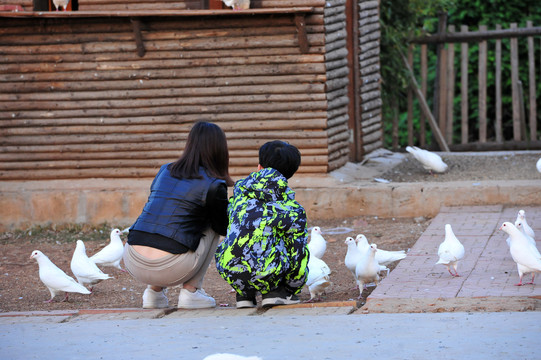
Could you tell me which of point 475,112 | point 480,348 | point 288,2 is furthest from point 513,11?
point 480,348

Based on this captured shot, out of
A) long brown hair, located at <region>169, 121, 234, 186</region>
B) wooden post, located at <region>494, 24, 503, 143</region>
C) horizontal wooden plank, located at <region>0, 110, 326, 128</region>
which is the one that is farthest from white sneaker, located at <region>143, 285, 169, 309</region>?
wooden post, located at <region>494, 24, 503, 143</region>

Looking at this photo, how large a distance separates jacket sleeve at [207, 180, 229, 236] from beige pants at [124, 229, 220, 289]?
11 centimetres

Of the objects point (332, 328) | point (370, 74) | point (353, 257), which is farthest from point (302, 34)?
point (332, 328)

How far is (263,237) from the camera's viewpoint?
17.9 feet

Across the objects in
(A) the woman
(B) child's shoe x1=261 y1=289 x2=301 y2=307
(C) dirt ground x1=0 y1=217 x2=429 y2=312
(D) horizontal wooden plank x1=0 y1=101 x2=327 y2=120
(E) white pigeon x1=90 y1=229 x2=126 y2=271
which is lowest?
(C) dirt ground x1=0 y1=217 x2=429 y2=312

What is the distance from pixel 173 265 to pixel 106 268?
3.60 m

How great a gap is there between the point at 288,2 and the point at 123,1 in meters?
2.33

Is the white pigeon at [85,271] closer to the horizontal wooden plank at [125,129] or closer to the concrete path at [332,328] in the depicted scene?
the concrete path at [332,328]

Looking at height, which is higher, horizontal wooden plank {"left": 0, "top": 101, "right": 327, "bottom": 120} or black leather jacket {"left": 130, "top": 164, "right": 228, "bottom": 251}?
horizontal wooden plank {"left": 0, "top": 101, "right": 327, "bottom": 120}

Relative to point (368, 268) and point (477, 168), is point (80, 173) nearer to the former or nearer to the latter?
point (477, 168)

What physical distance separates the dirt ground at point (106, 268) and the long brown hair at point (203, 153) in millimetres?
1524

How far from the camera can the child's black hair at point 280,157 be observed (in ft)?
18.1

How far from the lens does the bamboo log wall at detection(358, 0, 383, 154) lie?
12617mm

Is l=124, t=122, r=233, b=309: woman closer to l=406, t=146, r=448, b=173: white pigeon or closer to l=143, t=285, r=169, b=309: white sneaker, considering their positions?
l=143, t=285, r=169, b=309: white sneaker
